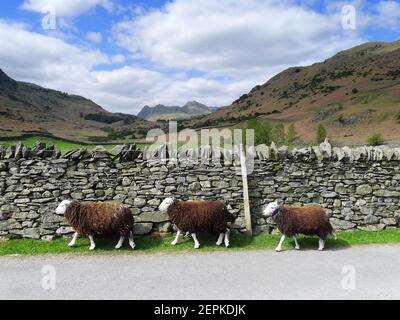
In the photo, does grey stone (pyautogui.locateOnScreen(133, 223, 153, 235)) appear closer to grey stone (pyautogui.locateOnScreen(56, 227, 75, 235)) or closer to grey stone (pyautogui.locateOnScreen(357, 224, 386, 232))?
grey stone (pyautogui.locateOnScreen(56, 227, 75, 235))

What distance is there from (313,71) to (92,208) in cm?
17512

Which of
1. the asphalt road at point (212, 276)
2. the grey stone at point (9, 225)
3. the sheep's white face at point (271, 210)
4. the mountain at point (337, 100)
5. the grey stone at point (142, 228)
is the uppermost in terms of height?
the mountain at point (337, 100)

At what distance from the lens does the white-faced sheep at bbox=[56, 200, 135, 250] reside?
10.1 m

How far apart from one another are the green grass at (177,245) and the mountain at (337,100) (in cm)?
5275

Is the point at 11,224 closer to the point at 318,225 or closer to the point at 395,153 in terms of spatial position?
the point at 318,225

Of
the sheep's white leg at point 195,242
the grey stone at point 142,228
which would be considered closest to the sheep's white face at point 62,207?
the grey stone at point 142,228

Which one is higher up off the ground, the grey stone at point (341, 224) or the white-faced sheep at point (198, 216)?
the white-faced sheep at point (198, 216)

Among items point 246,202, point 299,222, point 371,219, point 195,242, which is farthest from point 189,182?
point 371,219

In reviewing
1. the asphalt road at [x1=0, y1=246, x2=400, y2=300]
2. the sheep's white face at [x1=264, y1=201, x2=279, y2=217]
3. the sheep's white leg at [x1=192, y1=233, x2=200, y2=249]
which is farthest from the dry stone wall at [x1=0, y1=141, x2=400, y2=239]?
the asphalt road at [x1=0, y1=246, x2=400, y2=300]

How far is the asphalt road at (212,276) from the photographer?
7113 millimetres

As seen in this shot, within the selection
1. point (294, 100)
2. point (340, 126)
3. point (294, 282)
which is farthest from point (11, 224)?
point (294, 100)

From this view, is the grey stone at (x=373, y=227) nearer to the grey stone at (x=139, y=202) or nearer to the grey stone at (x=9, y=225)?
the grey stone at (x=139, y=202)

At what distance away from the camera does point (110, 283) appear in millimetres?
7707

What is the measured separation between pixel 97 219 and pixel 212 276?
378cm
